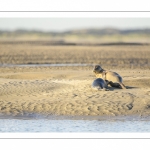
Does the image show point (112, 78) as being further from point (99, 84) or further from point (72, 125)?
point (72, 125)

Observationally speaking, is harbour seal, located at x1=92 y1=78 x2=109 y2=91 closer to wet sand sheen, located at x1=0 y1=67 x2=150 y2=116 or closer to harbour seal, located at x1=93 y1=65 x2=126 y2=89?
wet sand sheen, located at x1=0 y1=67 x2=150 y2=116

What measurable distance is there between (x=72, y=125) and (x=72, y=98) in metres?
2.10

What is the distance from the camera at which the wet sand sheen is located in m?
12.6

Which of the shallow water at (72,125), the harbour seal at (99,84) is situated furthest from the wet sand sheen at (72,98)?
the shallow water at (72,125)

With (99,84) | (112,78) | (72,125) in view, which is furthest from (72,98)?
(72,125)

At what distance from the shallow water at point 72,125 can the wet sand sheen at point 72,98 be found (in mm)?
700

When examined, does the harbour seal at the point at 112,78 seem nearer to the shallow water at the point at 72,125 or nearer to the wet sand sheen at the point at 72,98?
the wet sand sheen at the point at 72,98

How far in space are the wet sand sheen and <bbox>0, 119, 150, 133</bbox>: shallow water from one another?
700 millimetres

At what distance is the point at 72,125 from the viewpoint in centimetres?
1136

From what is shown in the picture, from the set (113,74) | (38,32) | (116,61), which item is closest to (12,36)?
(38,32)
